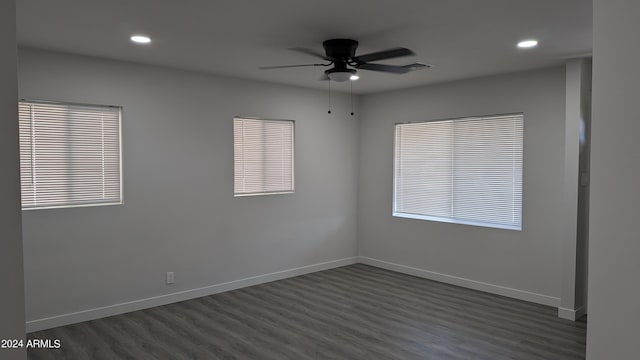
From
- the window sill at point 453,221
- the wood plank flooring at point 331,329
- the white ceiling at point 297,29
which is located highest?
the white ceiling at point 297,29

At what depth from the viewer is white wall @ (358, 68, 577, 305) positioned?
4691mm

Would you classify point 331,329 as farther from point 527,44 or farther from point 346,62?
point 527,44

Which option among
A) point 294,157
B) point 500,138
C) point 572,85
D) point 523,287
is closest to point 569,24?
point 572,85

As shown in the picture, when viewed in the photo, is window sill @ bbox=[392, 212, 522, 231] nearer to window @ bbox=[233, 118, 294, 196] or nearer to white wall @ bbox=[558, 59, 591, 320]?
white wall @ bbox=[558, 59, 591, 320]

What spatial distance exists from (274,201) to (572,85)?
358 cm

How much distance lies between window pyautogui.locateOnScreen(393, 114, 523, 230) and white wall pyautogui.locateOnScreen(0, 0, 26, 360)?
4845 millimetres

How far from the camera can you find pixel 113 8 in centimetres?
282

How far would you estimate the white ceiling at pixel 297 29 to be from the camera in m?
2.77

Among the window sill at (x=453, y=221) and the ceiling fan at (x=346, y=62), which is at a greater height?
the ceiling fan at (x=346, y=62)

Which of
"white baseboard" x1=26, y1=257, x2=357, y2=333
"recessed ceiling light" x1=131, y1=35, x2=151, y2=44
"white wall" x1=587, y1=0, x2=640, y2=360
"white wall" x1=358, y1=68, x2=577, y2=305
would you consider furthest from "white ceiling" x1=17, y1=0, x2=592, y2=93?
"white baseboard" x1=26, y1=257, x2=357, y2=333

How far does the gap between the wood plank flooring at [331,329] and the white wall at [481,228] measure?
0.33m

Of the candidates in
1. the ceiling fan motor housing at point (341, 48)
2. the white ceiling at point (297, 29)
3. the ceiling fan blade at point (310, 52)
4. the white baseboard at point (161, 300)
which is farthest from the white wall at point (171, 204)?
the ceiling fan motor housing at point (341, 48)

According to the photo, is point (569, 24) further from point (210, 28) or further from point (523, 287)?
point (523, 287)

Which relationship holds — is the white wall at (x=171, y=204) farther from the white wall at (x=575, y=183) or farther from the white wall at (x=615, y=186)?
the white wall at (x=615, y=186)
